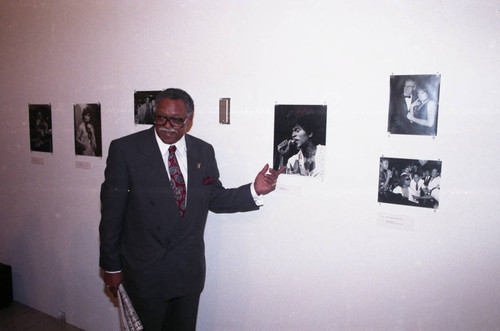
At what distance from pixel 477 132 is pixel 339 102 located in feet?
2.19

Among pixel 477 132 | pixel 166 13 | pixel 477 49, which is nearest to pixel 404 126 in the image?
pixel 477 132

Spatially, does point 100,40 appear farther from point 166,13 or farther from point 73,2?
point 166,13

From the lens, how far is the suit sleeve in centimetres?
187

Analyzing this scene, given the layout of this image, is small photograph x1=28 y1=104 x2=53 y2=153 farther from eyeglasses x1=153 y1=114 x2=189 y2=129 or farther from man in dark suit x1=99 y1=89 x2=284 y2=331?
eyeglasses x1=153 y1=114 x2=189 y2=129

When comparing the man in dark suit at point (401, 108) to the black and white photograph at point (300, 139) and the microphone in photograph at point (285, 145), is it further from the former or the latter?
the microphone in photograph at point (285, 145)

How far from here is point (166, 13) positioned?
92.4 inches

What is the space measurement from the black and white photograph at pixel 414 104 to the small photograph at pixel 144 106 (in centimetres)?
156

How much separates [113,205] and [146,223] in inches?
8.1

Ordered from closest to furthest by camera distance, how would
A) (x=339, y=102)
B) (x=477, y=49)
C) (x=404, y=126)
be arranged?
(x=477, y=49), (x=404, y=126), (x=339, y=102)

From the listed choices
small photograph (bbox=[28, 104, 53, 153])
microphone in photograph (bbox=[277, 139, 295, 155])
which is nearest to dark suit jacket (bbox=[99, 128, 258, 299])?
microphone in photograph (bbox=[277, 139, 295, 155])

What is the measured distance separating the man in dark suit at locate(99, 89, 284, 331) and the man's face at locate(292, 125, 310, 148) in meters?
0.21

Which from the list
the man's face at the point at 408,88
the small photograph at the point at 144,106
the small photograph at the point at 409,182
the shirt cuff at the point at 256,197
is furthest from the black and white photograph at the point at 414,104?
the small photograph at the point at 144,106

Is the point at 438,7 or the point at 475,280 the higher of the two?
the point at 438,7

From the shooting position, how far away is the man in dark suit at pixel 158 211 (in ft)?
6.18
